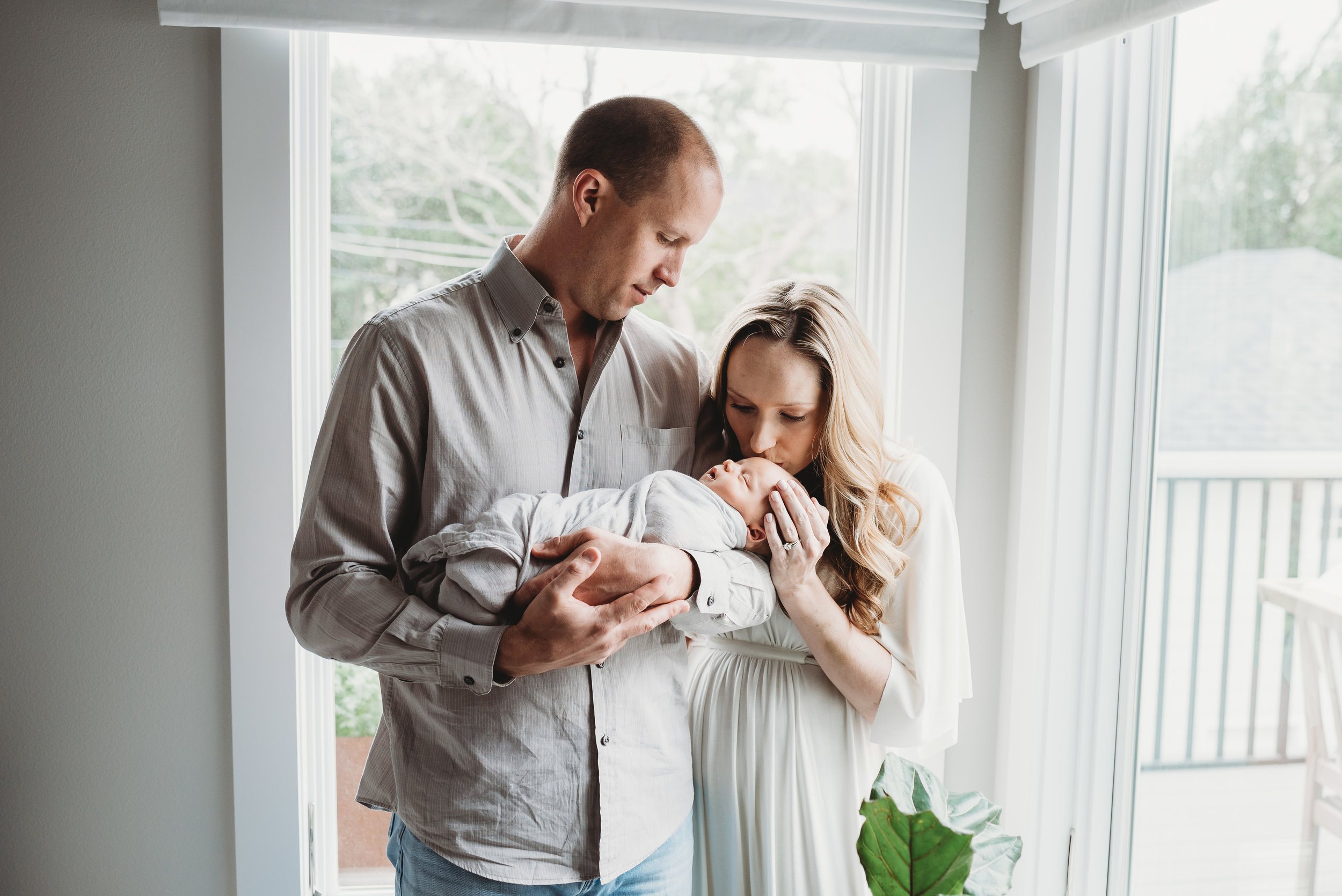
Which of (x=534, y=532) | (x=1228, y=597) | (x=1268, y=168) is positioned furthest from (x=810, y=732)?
(x=1268, y=168)

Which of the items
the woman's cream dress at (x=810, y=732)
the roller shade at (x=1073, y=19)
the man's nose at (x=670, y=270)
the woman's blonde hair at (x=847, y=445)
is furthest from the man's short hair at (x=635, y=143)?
the roller shade at (x=1073, y=19)

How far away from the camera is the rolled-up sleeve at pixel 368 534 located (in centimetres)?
117

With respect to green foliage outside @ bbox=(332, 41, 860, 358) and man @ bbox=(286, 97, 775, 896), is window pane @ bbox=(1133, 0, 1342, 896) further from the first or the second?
man @ bbox=(286, 97, 775, 896)

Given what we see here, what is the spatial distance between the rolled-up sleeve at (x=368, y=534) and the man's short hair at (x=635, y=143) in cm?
42

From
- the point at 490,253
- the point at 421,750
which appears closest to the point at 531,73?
the point at 490,253

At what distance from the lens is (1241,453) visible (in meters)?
1.64

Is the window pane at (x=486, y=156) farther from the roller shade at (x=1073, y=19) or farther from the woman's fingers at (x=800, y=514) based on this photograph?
the woman's fingers at (x=800, y=514)

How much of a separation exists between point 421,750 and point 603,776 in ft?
0.93

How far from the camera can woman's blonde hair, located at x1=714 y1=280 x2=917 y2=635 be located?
1384mm

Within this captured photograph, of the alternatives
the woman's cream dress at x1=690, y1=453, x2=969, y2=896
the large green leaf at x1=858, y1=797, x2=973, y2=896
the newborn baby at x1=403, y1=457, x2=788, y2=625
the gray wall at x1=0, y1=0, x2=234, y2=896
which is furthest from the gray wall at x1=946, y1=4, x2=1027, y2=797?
the gray wall at x1=0, y1=0, x2=234, y2=896

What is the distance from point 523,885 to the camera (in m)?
1.25

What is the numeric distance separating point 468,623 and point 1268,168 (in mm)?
1619

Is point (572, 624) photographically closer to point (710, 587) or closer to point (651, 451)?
point (710, 587)

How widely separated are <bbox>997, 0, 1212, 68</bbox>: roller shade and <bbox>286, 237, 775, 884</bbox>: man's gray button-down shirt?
46.6 inches
